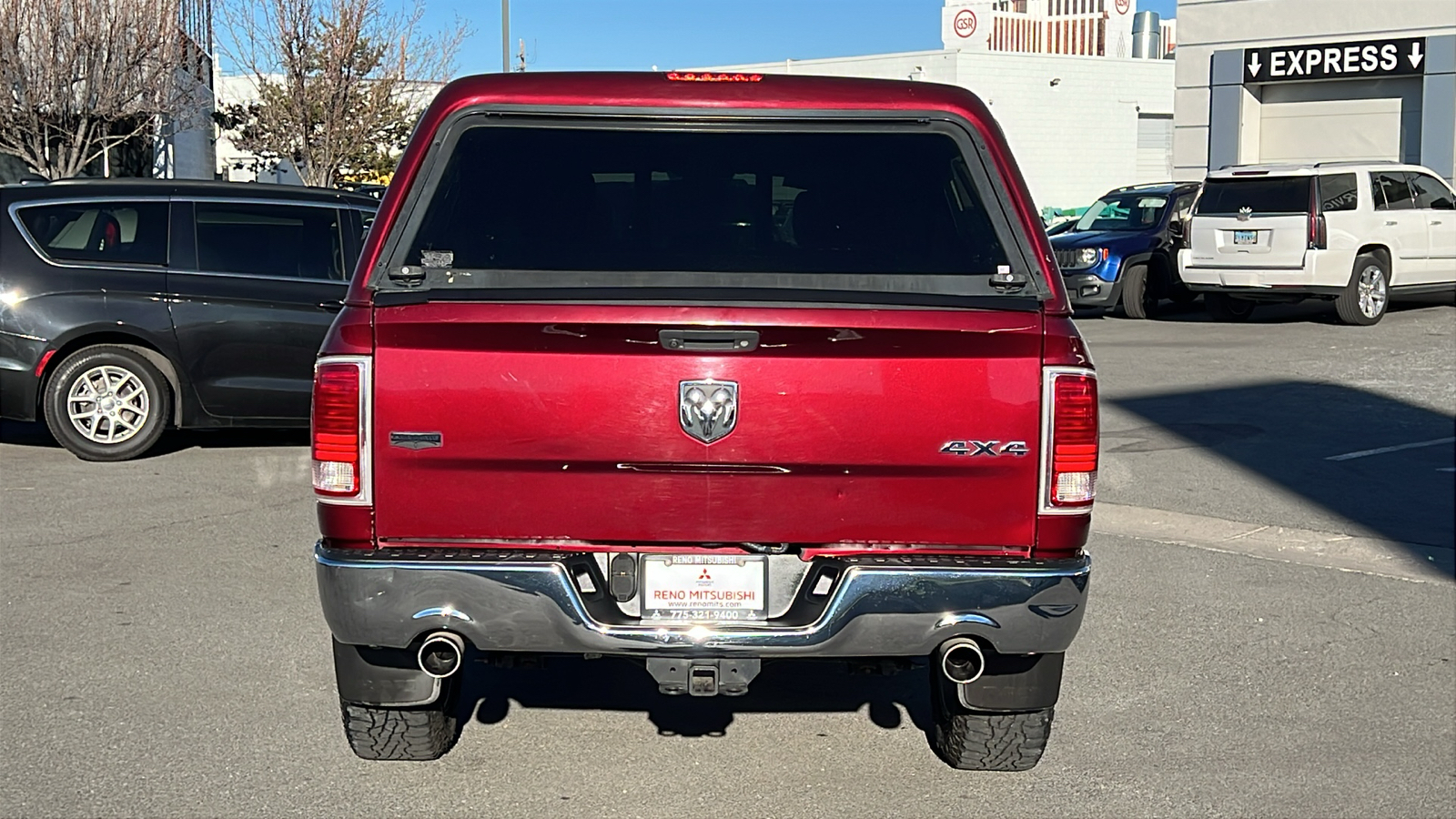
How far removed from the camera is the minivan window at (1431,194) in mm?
19094

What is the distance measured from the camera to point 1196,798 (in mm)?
4609

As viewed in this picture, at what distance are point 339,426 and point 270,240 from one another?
6.85m

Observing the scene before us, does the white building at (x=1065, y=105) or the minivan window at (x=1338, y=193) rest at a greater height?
the white building at (x=1065, y=105)

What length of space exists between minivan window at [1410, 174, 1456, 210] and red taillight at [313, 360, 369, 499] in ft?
57.9

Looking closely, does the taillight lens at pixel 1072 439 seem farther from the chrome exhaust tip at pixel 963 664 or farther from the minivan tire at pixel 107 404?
the minivan tire at pixel 107 404

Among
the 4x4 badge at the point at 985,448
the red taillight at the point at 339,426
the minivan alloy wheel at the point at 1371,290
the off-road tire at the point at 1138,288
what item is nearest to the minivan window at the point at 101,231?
the red taillight at the point at 339,426

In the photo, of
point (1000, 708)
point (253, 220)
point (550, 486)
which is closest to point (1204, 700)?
point (1000, 708)

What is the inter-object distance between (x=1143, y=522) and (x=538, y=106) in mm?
5132

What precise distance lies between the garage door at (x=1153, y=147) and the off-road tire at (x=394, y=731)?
185 feet

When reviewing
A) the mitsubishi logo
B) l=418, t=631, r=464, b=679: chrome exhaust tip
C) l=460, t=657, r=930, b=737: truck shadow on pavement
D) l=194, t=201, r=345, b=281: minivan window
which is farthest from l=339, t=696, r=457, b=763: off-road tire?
l=194, t=201, r=345, b=281: minivan window

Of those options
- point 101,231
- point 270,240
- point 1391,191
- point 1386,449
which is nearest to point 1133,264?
point 1391,191

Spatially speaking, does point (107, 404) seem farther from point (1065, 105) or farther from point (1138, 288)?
point (1065, 105)

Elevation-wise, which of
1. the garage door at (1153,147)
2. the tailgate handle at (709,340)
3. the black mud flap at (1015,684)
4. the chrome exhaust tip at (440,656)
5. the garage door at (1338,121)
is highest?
the garage door at (1153,147)

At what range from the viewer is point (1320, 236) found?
1791 centimetres
